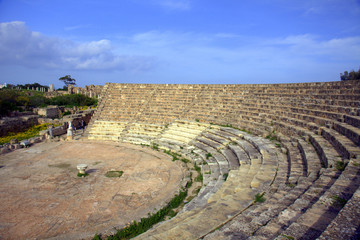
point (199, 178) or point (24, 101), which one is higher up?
point (24, 101)

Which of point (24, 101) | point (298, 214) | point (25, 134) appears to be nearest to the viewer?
point (298, 214)

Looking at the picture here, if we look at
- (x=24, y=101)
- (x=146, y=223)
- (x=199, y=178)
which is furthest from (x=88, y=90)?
(x=146, y=223)

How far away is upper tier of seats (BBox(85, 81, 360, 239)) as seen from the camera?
12.2 ft

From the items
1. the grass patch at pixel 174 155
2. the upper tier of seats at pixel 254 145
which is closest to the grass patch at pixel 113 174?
the grass patch at pixel 174 155

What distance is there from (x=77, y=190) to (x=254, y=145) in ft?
23.8

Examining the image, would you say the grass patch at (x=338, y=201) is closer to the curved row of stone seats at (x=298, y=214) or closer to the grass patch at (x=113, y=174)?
the curved row of stone seats at (x=298, y=214)

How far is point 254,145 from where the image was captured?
32.9 ft

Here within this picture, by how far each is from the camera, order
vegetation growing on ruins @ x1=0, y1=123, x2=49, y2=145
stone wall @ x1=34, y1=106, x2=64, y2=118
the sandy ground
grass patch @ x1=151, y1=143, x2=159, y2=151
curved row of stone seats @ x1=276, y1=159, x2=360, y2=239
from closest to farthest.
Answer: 1. curved row of stone seats @ x1=276, y1=159, x2=360, y2=239
2. the sandy ground
3. grass patch @ x1=151, y1=143, x2=159, y2=151
4. vegetation growing on ruins @ x1=0, y1=123, x2=49, y2=145
5. stone wall @ x1=34, y1=106, x2=64, y2=118

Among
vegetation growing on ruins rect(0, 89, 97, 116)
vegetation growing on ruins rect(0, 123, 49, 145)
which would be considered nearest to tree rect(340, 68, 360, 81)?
vegetation growing on ruins rect(0, 123, 49, 145)

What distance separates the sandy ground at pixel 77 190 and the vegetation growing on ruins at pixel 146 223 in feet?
0.86

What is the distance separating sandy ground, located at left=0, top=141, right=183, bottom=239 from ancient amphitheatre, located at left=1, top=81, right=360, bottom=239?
0.42m

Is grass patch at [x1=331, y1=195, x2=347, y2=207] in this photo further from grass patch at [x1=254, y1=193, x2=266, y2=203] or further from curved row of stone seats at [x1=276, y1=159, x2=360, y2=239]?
grass patch at [x1=254, y1=193, x2=266, y2=203]

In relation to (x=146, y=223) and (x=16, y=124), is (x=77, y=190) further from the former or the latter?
(x=16, y=124)

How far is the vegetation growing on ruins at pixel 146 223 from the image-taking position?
18.8 feet
